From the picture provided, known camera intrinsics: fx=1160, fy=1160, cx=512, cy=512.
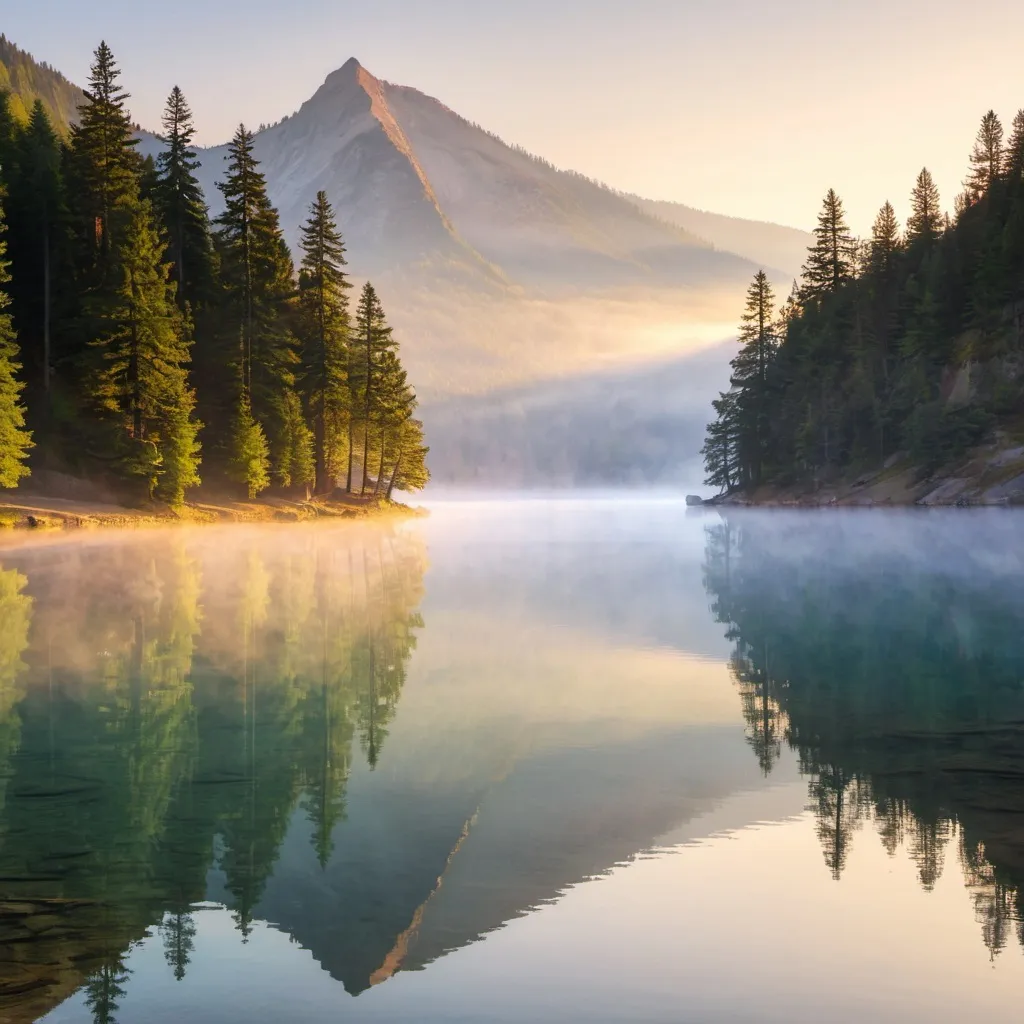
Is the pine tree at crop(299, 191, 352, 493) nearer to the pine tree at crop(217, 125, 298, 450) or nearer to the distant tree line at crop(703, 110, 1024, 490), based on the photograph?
the pine tree at crop(217, 125, 298, 450)

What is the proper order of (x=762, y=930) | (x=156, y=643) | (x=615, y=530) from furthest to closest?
(x=615, y=530), (x=156, y=643), (x=762, y=930)

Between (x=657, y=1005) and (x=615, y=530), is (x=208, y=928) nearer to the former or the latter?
(x=657, y=1005)

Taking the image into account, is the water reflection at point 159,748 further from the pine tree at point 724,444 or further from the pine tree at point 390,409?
the pine tree at point 724,444

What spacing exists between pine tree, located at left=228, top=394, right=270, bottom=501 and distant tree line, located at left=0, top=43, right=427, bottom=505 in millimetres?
114

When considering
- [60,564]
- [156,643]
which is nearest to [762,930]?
Answer: [156,643]

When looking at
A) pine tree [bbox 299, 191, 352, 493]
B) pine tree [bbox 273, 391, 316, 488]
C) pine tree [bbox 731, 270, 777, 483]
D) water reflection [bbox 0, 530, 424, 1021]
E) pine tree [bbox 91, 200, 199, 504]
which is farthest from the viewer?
pine tree [bbox 731, 270, 777, 483]

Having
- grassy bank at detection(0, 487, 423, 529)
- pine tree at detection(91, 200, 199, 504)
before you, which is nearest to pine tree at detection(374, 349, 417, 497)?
grassy bank at detection(0, 487, 423, 529)

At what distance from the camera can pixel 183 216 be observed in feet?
268

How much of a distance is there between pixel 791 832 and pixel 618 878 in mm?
1892

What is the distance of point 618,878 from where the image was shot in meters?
8.96

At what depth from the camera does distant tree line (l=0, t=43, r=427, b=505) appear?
62.6 metres

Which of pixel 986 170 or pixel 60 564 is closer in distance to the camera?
pixel 60 564

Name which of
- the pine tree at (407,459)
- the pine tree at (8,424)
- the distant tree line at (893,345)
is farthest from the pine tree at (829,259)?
the pine tree at (8,424)

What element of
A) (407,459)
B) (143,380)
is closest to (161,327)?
(143,380)
